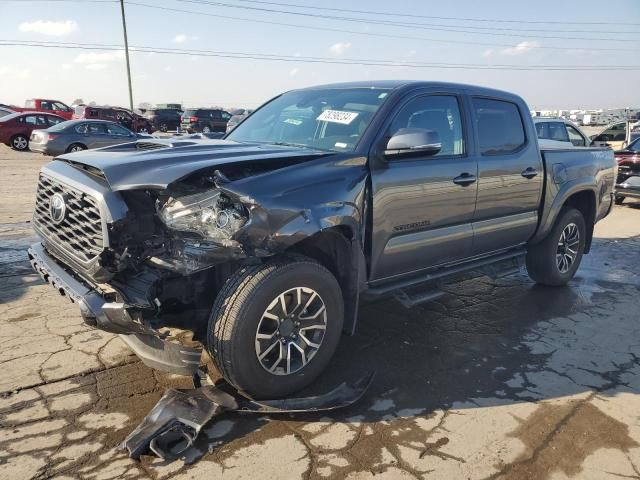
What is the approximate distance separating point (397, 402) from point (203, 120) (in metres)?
30.0

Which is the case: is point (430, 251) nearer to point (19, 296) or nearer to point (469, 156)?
point (469, 156)

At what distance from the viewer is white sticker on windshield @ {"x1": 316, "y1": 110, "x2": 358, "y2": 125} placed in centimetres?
389

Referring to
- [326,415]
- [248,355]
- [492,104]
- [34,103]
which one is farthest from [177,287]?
[34,103]

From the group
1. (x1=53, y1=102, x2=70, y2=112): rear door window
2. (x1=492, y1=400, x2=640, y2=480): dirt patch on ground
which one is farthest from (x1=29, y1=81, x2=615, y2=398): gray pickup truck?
(x1=53, y1=102, x2=70, y2=112): rear door window

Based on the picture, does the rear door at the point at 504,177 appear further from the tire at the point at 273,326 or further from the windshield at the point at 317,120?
the tire at the point at 273,326

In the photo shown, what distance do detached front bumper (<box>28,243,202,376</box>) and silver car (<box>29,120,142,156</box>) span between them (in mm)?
15169

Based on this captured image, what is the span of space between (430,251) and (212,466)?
225 cm

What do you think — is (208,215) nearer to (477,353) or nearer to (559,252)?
(477,353)

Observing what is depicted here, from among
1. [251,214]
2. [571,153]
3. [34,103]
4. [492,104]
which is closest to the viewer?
[251,214]

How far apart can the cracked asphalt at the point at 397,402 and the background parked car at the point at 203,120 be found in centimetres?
2704

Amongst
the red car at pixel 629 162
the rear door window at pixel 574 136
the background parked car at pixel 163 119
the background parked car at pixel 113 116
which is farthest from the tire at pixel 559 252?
the background parked car at pixel 163 119

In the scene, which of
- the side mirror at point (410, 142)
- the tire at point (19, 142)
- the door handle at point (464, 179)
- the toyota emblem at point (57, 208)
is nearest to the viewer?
the toyota emblem at point (57, 208)

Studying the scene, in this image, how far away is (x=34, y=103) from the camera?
31547 mm

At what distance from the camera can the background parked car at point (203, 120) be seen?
1222 inches
